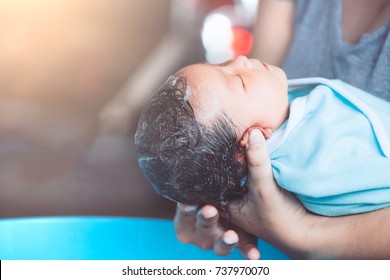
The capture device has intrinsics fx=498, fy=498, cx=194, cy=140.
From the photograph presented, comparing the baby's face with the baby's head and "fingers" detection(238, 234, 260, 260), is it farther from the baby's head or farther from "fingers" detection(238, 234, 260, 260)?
"fingers" detection(238, 234, 260, 260)

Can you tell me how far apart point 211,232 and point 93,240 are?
24 cm

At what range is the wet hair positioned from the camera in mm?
593

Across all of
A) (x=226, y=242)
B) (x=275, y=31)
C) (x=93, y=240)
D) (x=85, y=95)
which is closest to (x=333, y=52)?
(x=275, y=31)

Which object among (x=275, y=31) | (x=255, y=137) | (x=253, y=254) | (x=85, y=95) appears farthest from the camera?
(x=85, y=95)

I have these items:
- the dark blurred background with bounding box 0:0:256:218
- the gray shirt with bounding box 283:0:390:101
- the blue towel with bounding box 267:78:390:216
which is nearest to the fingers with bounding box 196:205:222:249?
the blue towel with bounding box 267:78:390:216

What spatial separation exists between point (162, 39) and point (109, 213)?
0.58 meters

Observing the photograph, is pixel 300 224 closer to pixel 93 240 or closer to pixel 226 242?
pixel 226 242

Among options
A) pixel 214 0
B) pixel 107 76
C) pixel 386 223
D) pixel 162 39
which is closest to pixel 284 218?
pixel 386 223

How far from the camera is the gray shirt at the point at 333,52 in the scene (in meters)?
0.75

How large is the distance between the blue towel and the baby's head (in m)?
0.04

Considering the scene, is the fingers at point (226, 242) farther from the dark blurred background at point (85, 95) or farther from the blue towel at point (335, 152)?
the dark blurred background at point (85, 95)

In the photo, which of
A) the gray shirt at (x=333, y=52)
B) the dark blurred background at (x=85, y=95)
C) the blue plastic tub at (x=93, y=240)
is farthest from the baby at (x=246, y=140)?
the dark blurred background at (x=85, y=95)

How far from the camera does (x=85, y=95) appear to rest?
1596mm
